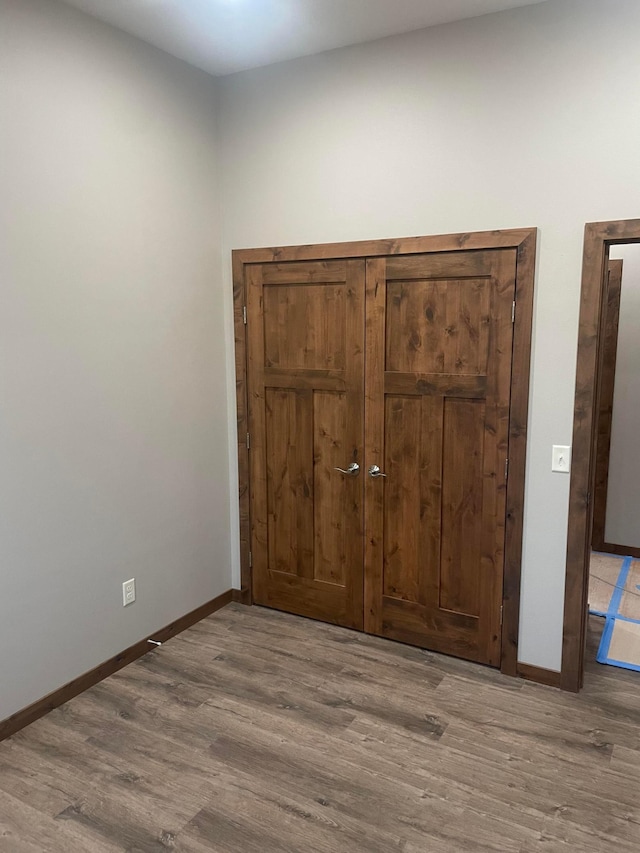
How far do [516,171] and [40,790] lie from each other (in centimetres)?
304

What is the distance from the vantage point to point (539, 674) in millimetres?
2932

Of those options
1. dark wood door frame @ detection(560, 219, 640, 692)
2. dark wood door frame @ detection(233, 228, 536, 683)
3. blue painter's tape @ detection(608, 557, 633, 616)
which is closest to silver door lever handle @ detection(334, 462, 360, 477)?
dark wood door frame @ detection(233, 228, 536, 683)

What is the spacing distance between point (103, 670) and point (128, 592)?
1.19 feet

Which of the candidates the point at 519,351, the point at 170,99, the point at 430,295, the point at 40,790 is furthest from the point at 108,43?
the point at 40,790

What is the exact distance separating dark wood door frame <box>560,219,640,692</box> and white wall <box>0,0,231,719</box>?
6.24 feet

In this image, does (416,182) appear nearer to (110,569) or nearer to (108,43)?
(108,43)

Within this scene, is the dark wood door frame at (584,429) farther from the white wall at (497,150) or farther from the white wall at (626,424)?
the white wall at (626,424)

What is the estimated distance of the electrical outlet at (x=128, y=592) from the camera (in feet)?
10.0

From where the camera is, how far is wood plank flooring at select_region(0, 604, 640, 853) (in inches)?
81.4

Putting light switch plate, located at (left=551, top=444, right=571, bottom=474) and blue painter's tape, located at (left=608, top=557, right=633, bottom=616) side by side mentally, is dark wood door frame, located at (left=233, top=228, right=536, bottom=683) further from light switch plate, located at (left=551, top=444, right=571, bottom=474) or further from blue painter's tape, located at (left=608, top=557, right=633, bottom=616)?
blue painter's tape, located at (left=608, top=557, right=633, bottom=616)

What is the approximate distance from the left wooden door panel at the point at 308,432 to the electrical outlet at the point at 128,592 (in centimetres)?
81

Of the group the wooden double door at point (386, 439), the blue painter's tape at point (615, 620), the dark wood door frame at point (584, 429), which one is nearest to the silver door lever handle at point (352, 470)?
the wooden double door at point (386, 439)

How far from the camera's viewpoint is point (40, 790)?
2.25m

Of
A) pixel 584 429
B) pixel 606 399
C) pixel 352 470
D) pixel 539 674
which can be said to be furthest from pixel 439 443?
pixel 606 399
